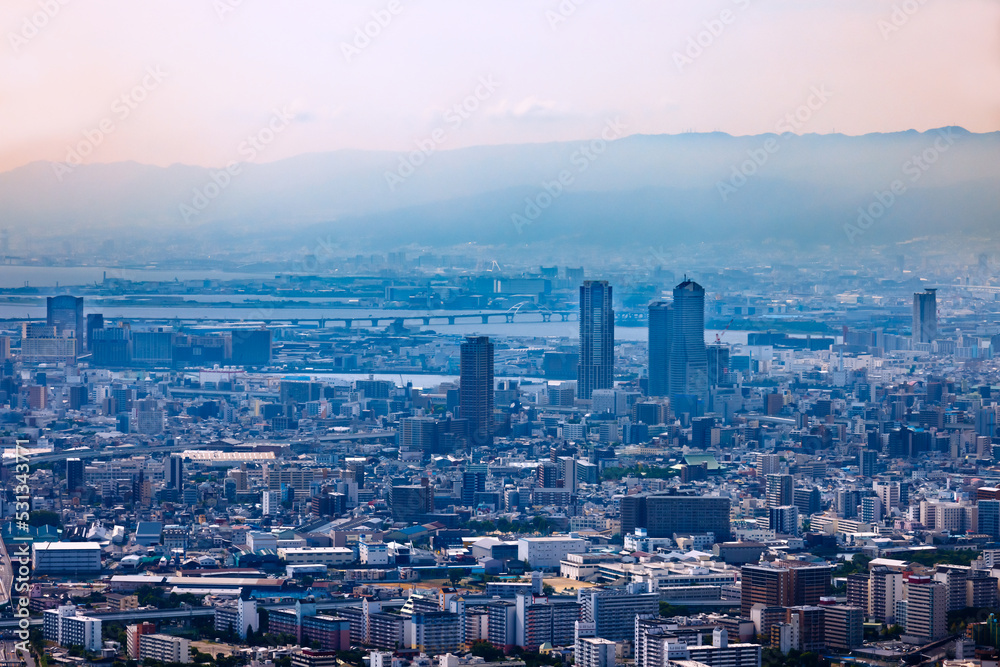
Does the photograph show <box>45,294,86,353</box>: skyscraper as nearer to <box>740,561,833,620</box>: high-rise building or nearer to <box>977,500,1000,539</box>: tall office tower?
<box>977,500,1000,539</box>: tall office tower

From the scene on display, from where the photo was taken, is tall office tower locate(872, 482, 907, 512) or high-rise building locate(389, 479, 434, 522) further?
tall office tower locate(872, 482, 907, 512)

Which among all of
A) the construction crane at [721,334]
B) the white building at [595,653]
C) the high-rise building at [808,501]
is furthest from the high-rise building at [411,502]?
the construction crane at [721,334]

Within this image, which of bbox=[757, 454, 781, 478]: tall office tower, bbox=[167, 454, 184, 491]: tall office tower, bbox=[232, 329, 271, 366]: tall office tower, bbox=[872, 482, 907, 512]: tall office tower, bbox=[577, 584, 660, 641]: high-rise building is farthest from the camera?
bbox=[232, 329, 271, 366]: tall office tower

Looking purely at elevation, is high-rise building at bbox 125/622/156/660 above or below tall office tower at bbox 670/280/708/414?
below

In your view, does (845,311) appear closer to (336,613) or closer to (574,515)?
(574,515)

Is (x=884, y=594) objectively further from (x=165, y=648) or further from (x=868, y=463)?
(x=868, y=463)

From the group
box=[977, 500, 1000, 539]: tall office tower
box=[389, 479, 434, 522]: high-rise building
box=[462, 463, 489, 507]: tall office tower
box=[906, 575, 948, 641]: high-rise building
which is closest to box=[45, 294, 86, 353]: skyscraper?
Answer: box=[462, 463, 489, 507]: tall office tower

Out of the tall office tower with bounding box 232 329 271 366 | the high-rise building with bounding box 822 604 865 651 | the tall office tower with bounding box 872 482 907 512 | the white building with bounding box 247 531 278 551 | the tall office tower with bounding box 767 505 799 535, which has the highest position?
the tall office tower with bounding box 232 329 271 366

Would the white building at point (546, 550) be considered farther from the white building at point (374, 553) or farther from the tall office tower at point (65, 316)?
the tall office tower at point (65, 316)

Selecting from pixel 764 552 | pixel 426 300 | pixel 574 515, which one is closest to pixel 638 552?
pixel 764 552
